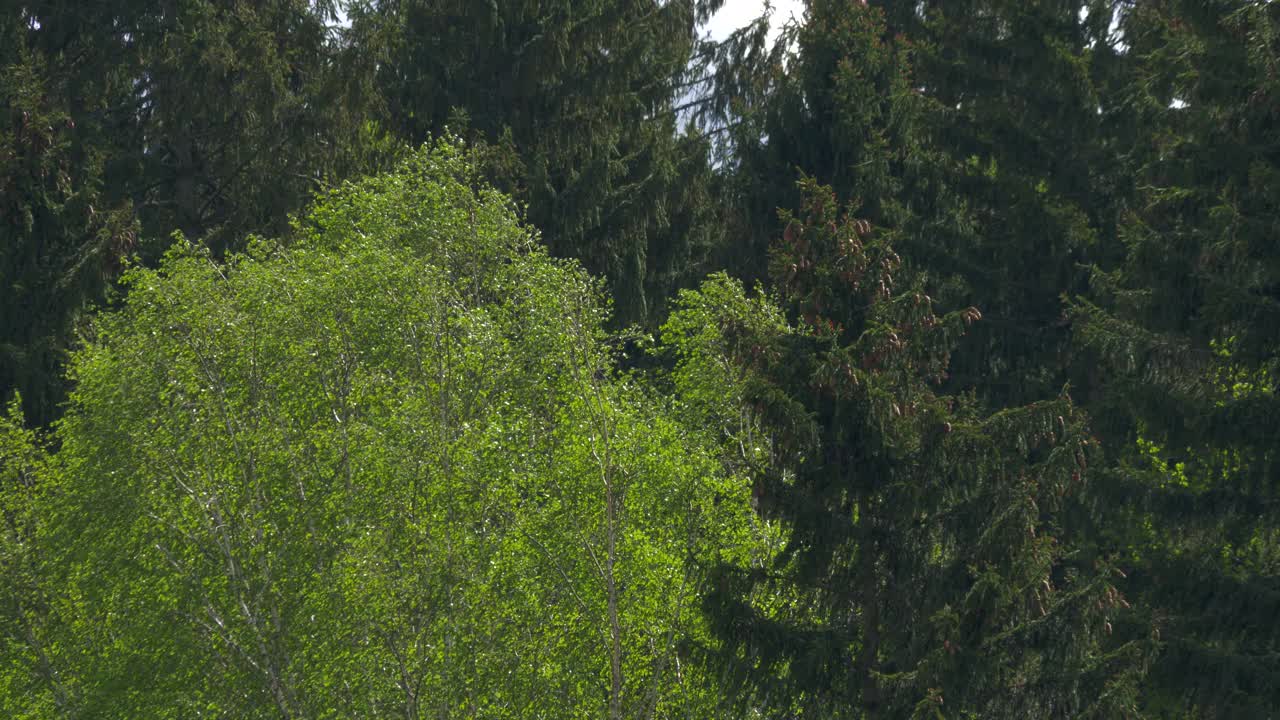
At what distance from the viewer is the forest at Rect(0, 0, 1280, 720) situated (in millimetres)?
12750

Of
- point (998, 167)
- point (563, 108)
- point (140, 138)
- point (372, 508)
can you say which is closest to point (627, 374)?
point (372, 508)

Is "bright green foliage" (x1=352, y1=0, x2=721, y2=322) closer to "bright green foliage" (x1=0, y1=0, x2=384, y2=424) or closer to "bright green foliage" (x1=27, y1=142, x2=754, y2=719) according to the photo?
"bright green foliage" (x1=0, y1=0, x2=384, y2=424)

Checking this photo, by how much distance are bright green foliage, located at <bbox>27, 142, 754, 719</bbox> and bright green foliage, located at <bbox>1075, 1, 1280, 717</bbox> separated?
459cm

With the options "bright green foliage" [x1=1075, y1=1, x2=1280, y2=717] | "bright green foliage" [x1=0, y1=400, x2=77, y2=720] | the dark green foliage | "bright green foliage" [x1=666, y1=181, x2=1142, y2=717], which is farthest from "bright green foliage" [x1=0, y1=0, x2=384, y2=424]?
"bright green foliage" [x1=1075, y1=1, x2=1280, y2=717]

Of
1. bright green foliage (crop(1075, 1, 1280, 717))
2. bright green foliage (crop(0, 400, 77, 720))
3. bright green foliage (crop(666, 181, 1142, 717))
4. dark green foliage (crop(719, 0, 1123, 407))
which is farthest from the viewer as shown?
dark green foliage (crop(719, 0, 1123, 407))

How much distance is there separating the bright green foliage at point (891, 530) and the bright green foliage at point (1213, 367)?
267cm

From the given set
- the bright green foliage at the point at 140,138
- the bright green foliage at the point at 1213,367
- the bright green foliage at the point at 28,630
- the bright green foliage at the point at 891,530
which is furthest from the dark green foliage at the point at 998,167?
the bright green foliage at the point at 28,630

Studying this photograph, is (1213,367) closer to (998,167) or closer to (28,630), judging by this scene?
(998,167)

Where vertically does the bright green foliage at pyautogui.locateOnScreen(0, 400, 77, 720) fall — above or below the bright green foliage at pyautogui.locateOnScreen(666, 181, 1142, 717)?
below

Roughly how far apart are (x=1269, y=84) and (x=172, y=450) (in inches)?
487

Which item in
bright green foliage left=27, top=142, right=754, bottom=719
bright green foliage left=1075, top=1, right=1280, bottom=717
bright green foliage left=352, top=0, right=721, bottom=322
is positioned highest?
bright green foliage left=352, top=0, right=721, bottom=322

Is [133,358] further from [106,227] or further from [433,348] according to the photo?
[106,227]

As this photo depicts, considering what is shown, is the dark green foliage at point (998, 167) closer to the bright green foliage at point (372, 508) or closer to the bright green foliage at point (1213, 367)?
the bright green foliage at point (1213, 367)

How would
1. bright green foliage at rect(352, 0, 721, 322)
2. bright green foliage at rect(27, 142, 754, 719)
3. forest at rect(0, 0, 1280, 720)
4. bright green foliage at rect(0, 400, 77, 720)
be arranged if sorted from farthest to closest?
bright green foliage at rect(352, 0, 721, 322)
bright green foliage at rect(0, 400, 77, 720)
bright green foliage at rect(27, 142, 754, 719)
forest at rect(0, 0, 1280, 720)
